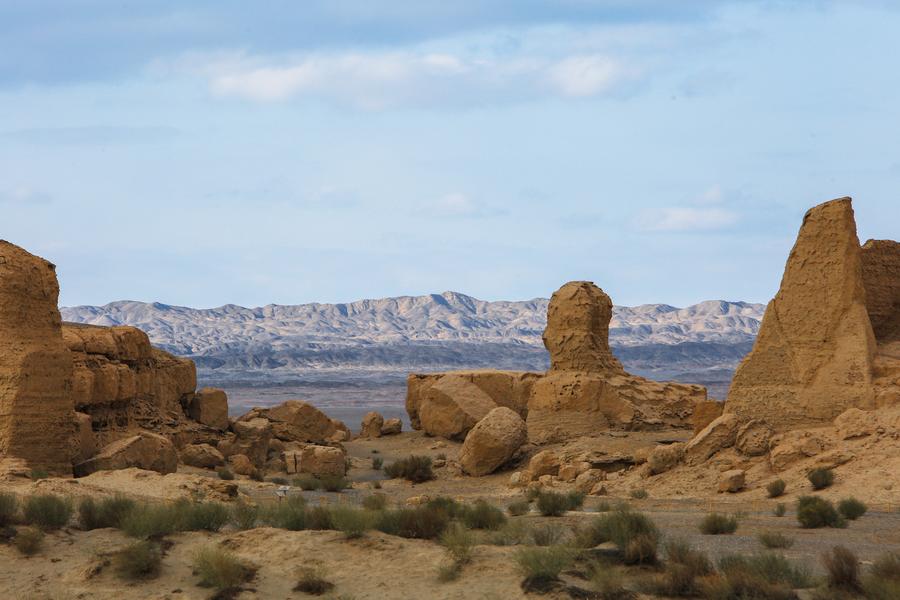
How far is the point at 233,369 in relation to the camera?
5507 inches

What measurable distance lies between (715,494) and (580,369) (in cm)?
1137

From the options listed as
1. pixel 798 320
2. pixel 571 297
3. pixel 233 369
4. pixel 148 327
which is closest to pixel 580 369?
pixel 571 297

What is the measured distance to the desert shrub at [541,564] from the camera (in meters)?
10.6

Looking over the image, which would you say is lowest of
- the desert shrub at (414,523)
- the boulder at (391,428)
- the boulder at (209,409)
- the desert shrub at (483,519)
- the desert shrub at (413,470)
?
the desert shrub at (413,470)

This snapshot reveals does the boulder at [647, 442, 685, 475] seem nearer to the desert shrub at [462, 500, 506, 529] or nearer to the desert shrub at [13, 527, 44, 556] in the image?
the desert shrub at [462, 500, 506, 529]

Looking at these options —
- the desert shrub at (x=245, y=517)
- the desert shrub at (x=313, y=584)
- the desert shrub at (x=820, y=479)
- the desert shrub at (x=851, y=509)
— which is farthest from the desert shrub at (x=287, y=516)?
the desert shrub at (x=820, y=479)

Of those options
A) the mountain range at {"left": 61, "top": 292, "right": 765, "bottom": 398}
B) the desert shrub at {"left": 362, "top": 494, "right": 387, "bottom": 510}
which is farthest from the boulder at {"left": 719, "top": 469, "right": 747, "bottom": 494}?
the mountain range at {"left": 61, "top": 292, "right": 765, "bottom": 398}

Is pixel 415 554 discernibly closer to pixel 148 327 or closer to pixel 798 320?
pixel 798 320

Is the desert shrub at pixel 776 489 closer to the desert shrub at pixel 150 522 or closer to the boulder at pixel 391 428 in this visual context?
the desert shrub at pixel 150 522

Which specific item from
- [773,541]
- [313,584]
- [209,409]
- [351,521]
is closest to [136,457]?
[209,409]

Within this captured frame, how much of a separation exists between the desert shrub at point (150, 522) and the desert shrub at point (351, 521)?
1884mm

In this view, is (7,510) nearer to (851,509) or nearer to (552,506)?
(552,506)

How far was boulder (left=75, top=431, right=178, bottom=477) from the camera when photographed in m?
21.8

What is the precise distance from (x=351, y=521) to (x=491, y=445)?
13878 millimetres
